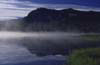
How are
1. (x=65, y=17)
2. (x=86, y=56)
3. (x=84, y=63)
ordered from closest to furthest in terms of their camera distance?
(x=84, y=63) → (x=86, y=56) → (x=65, y=17)

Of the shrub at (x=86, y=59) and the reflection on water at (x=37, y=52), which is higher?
the shrub at (x=86, y=59)

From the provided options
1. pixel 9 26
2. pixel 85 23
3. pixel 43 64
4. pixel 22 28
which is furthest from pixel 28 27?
pixel 43 64

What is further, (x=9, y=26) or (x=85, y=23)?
(x=9, y=26)

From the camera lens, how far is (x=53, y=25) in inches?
7037

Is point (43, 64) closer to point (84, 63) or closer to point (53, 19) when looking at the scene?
point (84, 63)

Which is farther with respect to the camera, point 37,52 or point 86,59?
point 37,52

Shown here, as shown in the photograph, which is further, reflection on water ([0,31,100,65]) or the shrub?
reflection on water ([0,31,100,65])

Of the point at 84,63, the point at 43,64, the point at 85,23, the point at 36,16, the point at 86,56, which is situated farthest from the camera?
the point at 36,16

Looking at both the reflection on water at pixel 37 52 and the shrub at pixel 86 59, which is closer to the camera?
the shrub at pixel 86 59

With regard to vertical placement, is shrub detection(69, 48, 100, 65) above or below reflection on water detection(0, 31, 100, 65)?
above

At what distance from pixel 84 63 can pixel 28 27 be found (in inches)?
6171

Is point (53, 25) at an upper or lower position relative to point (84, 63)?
lower

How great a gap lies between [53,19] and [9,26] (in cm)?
3052

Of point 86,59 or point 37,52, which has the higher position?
point 86,59
